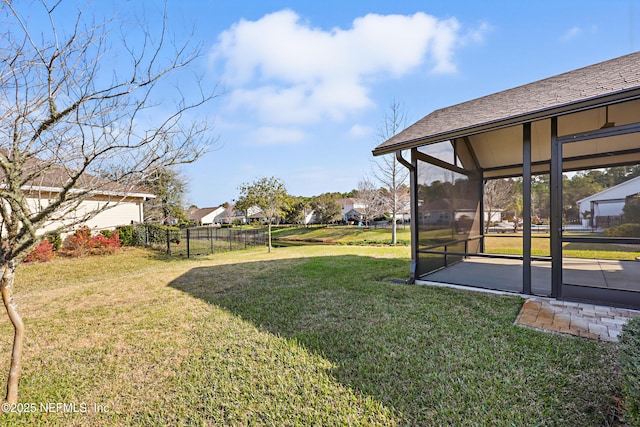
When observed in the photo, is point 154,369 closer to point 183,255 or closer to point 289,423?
point 289,423

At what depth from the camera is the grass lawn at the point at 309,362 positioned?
214 centimetres

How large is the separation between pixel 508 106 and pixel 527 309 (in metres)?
3.45

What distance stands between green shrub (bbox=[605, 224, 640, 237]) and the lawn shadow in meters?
1.92

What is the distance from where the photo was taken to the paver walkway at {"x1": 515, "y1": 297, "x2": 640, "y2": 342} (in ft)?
10.8

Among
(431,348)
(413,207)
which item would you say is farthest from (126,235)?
(431,348)

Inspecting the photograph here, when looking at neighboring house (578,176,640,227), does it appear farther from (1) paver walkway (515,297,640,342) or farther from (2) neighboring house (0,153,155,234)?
(2) neighboring house (0,153,155,234)

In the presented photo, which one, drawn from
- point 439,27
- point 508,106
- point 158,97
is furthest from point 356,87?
point 158,97

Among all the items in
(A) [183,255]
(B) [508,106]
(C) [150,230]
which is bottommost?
(A) [183,255]

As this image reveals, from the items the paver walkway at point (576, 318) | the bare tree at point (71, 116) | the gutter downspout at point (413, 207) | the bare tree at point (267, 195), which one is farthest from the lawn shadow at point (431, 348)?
the bare tree at point (267, 195)

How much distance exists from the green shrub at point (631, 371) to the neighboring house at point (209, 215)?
56.2m

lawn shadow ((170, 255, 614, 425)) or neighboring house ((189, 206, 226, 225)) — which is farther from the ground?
neighboring house ((189, 206, 226, 225))

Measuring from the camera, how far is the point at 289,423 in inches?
80.1

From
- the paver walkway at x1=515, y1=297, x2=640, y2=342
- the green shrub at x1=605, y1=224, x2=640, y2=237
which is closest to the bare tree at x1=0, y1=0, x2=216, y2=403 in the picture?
the paver walkway at x1=515, y1=297, x2=640, y2=342

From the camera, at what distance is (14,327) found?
7.35ft
